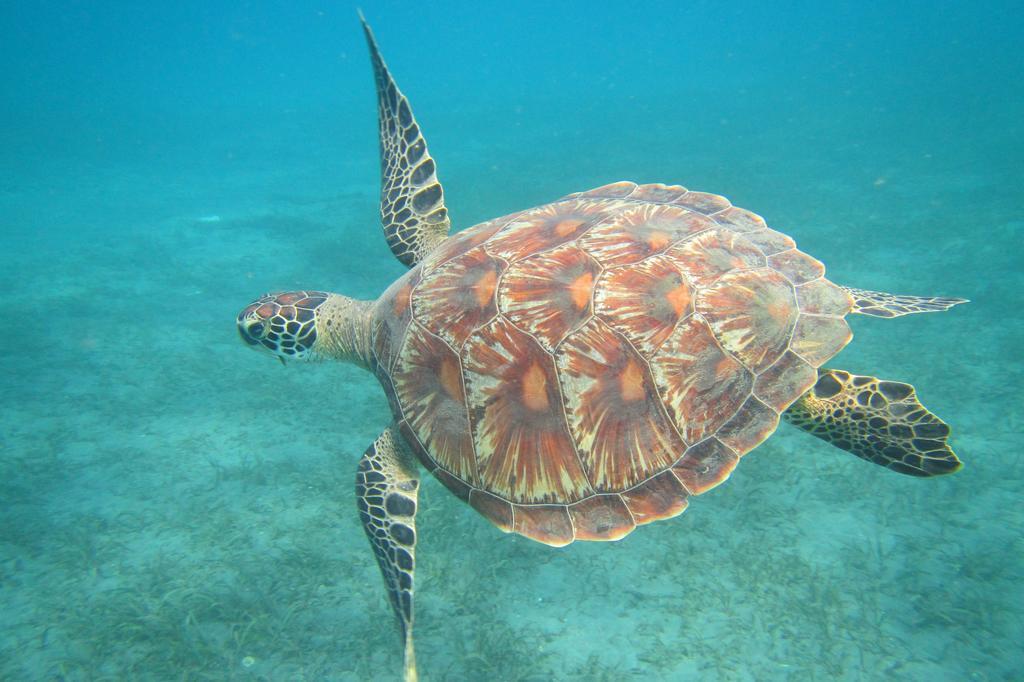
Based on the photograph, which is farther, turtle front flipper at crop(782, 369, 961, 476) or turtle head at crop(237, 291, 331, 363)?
turtle head at crop(237, 291, 331, 363)

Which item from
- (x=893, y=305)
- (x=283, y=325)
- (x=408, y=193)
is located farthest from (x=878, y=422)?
(x=283, y=325)

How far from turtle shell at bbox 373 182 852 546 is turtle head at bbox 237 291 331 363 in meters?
1.37

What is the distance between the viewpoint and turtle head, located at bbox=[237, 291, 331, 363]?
353cm

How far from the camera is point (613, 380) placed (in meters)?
2.25

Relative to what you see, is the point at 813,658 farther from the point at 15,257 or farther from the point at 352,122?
the point at 352,122

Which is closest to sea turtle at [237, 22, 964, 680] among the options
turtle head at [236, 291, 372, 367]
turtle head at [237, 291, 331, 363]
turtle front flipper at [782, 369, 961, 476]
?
turtle front flipper at [782, 369, 961, 476]

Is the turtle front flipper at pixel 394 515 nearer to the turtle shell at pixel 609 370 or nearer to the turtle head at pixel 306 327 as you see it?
the turtle shell at pixel 609 370

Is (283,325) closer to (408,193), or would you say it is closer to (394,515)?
(408,193)

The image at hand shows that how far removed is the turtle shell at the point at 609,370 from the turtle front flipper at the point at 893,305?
0.21 meters

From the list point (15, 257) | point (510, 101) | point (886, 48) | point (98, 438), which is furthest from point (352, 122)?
point (886, 48)

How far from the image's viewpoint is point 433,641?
299 cm

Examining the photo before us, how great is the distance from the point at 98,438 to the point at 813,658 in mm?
6194

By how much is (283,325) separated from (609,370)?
2.52 m

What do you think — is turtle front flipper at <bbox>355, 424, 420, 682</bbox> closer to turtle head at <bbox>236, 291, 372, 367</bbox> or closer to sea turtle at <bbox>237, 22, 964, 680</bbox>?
sea turtle at <bbox>237, 22, 964, 680</bbox>
